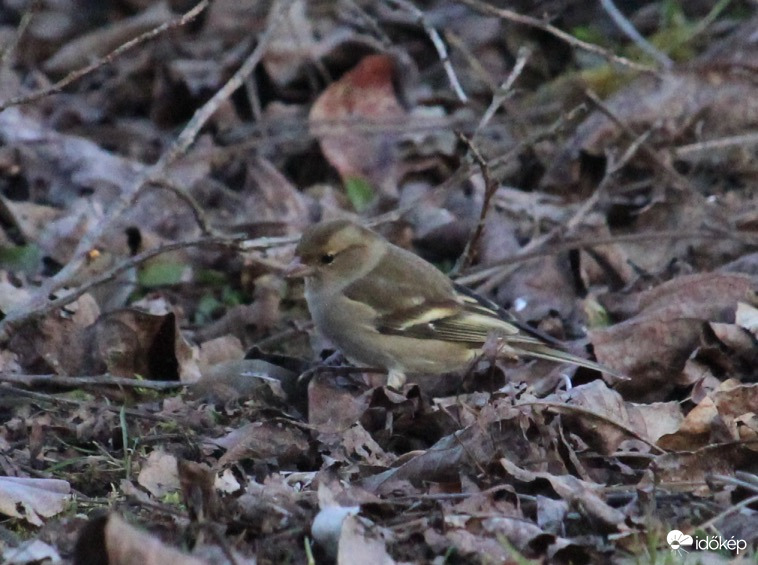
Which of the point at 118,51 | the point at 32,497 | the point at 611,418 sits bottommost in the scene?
the point at 611,418

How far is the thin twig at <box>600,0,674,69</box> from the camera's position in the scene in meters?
9.66

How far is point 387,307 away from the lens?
6.87m

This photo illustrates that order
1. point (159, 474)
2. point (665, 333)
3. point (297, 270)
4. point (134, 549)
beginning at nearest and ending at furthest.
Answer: point (134, 549) < point (159, 474) < point (665, 333) < point (297, 270)

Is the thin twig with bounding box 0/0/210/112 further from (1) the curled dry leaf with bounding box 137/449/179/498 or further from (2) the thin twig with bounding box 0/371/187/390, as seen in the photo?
(1) the curled dry leaf with bounding box 137/449/179/498

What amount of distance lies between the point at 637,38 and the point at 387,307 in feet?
13.8

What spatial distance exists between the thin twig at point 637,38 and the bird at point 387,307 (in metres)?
3.64

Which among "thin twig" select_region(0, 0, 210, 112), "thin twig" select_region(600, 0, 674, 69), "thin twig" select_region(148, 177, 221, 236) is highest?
"thin twig" select_region(0, 0, 210, 112)

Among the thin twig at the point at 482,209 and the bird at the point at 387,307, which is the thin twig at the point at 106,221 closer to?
the bird at the point at 387,307

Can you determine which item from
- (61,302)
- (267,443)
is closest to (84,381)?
(61,302)

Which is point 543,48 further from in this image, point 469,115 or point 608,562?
point 608,562

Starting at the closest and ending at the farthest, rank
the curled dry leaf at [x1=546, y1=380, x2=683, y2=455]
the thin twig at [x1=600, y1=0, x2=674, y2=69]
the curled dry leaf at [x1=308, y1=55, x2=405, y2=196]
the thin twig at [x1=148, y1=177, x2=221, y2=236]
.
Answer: the curled dry leaf at [x1=546, y1=380, x2=683, y2=455]
the thin twig at [x1=148, y1=177, x2=221, y2=236]
the curled dry leaf at [x1=308, y1=55, x2=405, y2=196]
the thin twig at [x1=600, y1=0, x2=674, y2=69]

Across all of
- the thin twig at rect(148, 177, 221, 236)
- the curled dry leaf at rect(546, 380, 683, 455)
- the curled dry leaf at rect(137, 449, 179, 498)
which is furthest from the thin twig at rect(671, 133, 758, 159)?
the curled dry leaf at rect(137, 449, 179, 498)

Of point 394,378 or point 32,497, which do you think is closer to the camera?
point 32,497

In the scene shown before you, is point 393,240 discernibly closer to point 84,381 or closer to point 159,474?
point 84,381
